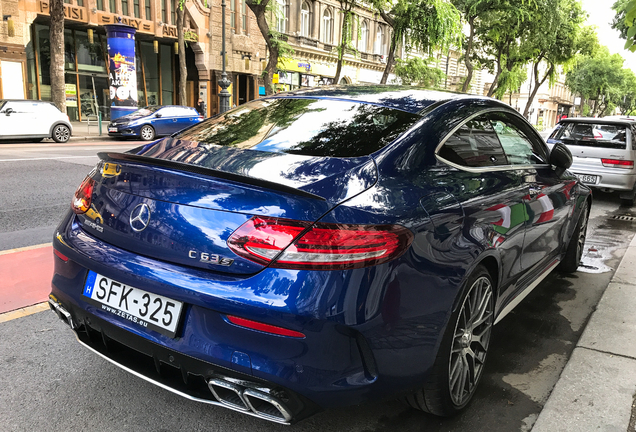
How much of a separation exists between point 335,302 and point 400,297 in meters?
0.29

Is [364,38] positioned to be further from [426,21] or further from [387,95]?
[387,95]

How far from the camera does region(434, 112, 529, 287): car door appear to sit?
2521 millimetres

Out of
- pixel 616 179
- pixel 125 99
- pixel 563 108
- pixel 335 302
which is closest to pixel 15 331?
pixel 335 302

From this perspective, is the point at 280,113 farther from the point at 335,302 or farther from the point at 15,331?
the point at 15,331

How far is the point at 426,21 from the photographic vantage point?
75.0ft

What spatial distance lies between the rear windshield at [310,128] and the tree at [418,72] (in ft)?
98.1

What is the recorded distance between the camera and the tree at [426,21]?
74.3ft

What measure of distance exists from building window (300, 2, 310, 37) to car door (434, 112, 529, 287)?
38.0m

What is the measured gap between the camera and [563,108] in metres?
95.6

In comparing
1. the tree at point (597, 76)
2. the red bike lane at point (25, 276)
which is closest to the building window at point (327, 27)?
the tree at point (597, 76)

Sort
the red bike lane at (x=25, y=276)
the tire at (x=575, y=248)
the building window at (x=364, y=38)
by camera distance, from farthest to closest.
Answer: the building window at (x=364, y=38) < the tire at (x=575, y=248) < the red bike lane at (x=25, y=276)

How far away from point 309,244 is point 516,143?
213cm

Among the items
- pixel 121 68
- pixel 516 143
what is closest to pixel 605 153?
pixel 516 143

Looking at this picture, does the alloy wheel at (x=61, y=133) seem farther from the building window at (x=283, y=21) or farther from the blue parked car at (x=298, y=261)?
the building window at (x=283, y=21)
